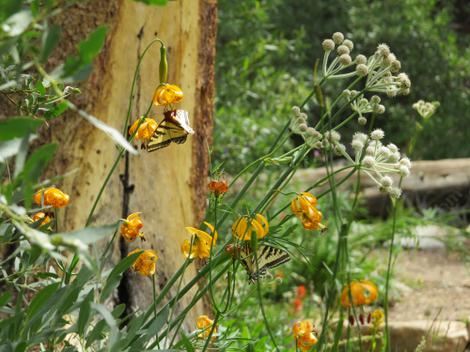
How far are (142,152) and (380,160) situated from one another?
1.58 meters

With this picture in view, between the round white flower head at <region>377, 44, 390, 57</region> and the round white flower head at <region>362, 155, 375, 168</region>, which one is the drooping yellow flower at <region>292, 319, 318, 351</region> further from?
the round white flower head at <region>377, 44, 390, 57</region>

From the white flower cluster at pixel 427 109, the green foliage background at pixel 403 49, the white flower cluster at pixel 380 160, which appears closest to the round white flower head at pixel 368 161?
the white flower cluster at pixel 380 160

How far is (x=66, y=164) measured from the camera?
10.6 ft

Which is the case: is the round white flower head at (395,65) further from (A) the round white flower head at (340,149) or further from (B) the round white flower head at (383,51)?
(A) the round white flower head at (340,149)

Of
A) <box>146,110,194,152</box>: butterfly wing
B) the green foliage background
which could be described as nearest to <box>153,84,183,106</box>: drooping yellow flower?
<box>146,110,194,152</box>: butterfly wing

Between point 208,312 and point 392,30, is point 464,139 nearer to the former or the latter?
point 392,30

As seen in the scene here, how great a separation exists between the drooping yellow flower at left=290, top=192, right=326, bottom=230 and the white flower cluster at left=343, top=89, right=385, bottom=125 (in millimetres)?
188

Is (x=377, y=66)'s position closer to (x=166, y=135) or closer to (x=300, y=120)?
(x=300, y=120)

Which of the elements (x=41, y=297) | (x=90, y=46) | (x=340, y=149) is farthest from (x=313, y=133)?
(x=90, y=46)

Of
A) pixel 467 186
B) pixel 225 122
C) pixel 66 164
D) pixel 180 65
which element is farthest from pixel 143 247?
pixel 467 186

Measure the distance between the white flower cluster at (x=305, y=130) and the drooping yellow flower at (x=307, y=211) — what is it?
0.11 meters

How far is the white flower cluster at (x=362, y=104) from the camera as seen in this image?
1888mm

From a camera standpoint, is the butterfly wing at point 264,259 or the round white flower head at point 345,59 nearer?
the round white flower head at point 345,59

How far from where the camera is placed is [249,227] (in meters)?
1.86
